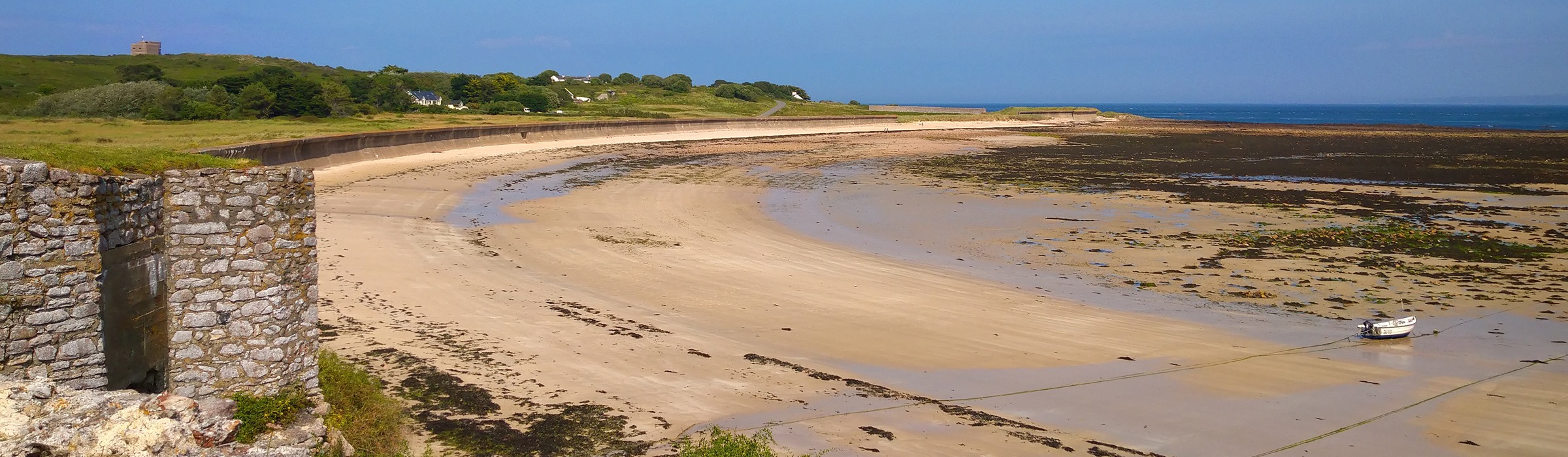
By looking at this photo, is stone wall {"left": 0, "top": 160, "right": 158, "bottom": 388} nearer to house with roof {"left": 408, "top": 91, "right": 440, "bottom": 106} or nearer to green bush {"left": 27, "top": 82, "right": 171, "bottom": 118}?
green bush {"left": 27, "top": 82, "right": 171, "bottom": 118}

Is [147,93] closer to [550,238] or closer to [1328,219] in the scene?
[550,238]

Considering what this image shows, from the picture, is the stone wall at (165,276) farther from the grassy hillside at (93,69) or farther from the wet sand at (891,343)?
the grassy hillside at (93,69)

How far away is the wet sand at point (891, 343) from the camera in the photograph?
21.7 ft

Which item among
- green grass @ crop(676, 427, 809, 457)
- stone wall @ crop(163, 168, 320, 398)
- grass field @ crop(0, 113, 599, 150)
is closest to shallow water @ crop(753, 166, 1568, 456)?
green grass @ crop(676, 427, 809, 457)

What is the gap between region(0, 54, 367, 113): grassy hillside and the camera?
39.0 m

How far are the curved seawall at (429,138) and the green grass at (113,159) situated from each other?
2.32 meters

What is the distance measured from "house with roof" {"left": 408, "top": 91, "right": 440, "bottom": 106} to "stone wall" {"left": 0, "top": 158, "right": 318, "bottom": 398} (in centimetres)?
4741

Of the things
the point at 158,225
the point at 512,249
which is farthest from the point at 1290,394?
the point at 512,249

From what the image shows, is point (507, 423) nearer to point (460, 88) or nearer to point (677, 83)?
point (460, 88)

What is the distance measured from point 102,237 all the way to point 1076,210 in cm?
1641

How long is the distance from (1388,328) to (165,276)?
31.2 ft

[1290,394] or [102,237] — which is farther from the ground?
[102,237]

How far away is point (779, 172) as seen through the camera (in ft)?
88.2

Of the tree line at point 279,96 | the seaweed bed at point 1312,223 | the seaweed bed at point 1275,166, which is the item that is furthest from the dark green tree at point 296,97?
the seaweed bed at point 1312,223
